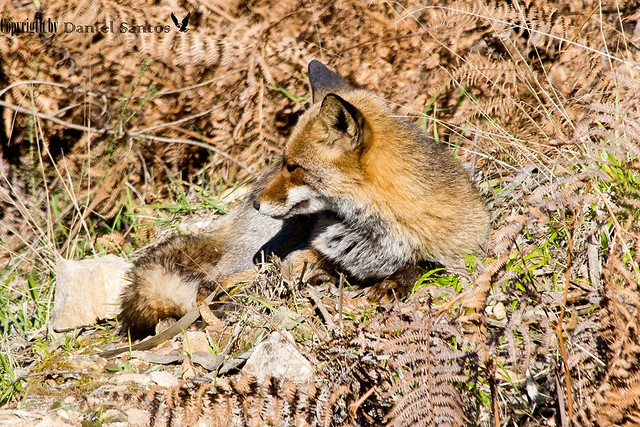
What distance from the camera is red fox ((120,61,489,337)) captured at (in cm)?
507

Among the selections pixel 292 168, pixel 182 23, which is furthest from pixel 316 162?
pixel 182 23

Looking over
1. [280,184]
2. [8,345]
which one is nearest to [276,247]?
[280,184]

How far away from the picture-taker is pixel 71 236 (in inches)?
253

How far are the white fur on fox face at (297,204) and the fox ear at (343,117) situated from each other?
0.55m

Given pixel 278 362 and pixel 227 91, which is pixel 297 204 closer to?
pixel 278 362

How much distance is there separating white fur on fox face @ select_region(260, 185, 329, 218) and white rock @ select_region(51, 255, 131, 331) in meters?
1.42

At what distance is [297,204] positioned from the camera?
5.36 meters

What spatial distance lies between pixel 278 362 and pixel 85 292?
2178mm

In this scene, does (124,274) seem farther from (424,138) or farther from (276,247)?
(424,138)

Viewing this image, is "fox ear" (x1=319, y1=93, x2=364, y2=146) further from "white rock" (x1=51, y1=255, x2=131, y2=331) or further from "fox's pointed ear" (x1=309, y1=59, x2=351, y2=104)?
"white rock" (x1=51, y1=255, x2=131, y2=331)

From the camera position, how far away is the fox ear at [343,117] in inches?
187

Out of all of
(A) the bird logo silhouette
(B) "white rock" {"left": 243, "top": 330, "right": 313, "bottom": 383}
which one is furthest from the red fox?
(A) the bird logo silhouette

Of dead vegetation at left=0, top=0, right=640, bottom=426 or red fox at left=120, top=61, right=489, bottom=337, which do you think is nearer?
red fox at left=120, top=61, right=489, bottom=337

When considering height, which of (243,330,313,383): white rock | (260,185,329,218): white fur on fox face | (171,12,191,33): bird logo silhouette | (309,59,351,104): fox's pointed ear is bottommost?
(243,330,313,383): white rock
